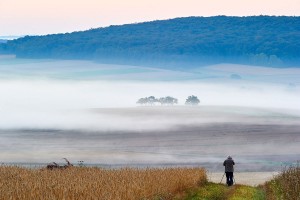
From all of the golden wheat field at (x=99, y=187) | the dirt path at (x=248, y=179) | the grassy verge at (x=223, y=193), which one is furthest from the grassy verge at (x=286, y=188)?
the dirt path at (x=248, y=179)

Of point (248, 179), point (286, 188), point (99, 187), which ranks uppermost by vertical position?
point (99, 187)

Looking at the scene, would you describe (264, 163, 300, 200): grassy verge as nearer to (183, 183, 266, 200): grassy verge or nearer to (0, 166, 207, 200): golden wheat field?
(183, 183, 266, 200): grassy verge

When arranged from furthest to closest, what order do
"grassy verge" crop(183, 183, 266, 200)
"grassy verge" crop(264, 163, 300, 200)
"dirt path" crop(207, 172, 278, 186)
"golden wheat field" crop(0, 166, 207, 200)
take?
1. "dirt path" crop(207, 172, 278, 186)
2. "grassy verge" crop(183, 183, 266, 200)
3. "grassy verge" crop(264, 163, 300, 200)
4. "golden wheat field" crop(0, 166, 207, 200)

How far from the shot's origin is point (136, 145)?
165750mm

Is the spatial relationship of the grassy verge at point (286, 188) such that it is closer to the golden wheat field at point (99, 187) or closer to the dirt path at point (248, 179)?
the golden wheat field at point (99, 187)

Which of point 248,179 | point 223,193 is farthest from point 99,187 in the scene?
point 248,179

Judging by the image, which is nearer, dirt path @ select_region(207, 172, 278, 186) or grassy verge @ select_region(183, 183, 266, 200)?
grassy verge @ select_region(183, 183, 266, 200)

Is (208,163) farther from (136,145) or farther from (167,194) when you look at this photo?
(167,194)

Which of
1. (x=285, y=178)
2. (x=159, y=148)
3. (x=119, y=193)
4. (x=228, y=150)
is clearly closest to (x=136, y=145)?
(x=159, y=148)

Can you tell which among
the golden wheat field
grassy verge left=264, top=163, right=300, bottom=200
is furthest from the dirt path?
the golden wheat field

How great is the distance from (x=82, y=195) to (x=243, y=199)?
1691 centimetres

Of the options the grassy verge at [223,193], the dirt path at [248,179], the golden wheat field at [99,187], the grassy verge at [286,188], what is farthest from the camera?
the dirt path at [248,179]

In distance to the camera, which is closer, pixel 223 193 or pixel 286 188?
pixel 286 188

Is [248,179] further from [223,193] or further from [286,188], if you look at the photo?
[286,188]
